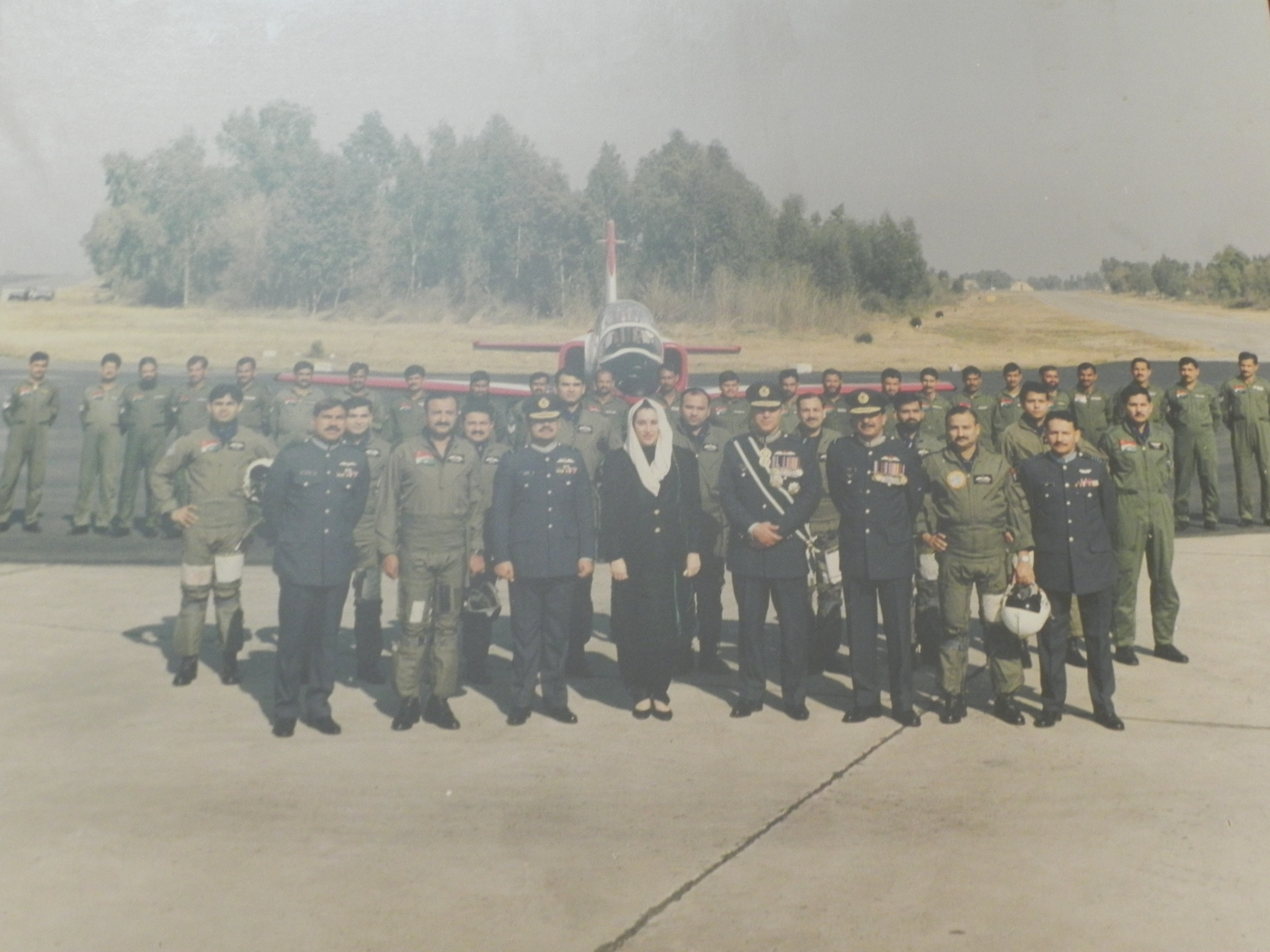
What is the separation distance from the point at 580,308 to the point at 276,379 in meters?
6.09

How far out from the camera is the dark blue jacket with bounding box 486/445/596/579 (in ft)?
15.6

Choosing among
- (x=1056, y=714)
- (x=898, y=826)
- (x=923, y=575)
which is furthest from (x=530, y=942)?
(x=923, y=575)

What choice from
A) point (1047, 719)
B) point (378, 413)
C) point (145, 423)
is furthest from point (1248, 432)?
point (145, 423)

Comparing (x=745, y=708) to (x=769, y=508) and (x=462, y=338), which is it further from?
(x=462, y=338)

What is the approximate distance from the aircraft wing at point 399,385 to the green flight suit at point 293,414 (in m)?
0.60

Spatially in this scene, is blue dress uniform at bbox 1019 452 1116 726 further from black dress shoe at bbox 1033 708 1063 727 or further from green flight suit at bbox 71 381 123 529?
green flight suit at bbox 71 381 123 529

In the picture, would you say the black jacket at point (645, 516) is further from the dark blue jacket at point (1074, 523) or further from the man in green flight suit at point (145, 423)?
the man in green flight suit at point (145, 423)

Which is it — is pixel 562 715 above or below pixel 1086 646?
below

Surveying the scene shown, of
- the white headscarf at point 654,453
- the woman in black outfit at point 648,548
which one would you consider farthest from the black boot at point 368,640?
the white headscarf at point 654,453

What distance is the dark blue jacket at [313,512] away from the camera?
183 inches

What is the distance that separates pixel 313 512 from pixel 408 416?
13.6ft

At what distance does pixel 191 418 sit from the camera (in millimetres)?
8883

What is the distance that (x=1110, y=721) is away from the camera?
4609 mm

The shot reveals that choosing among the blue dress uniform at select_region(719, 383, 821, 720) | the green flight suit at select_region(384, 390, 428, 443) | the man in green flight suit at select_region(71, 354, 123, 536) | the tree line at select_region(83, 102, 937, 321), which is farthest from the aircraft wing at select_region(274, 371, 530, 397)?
the blue dress uniform at select_region(719, 383, 821, 720)
